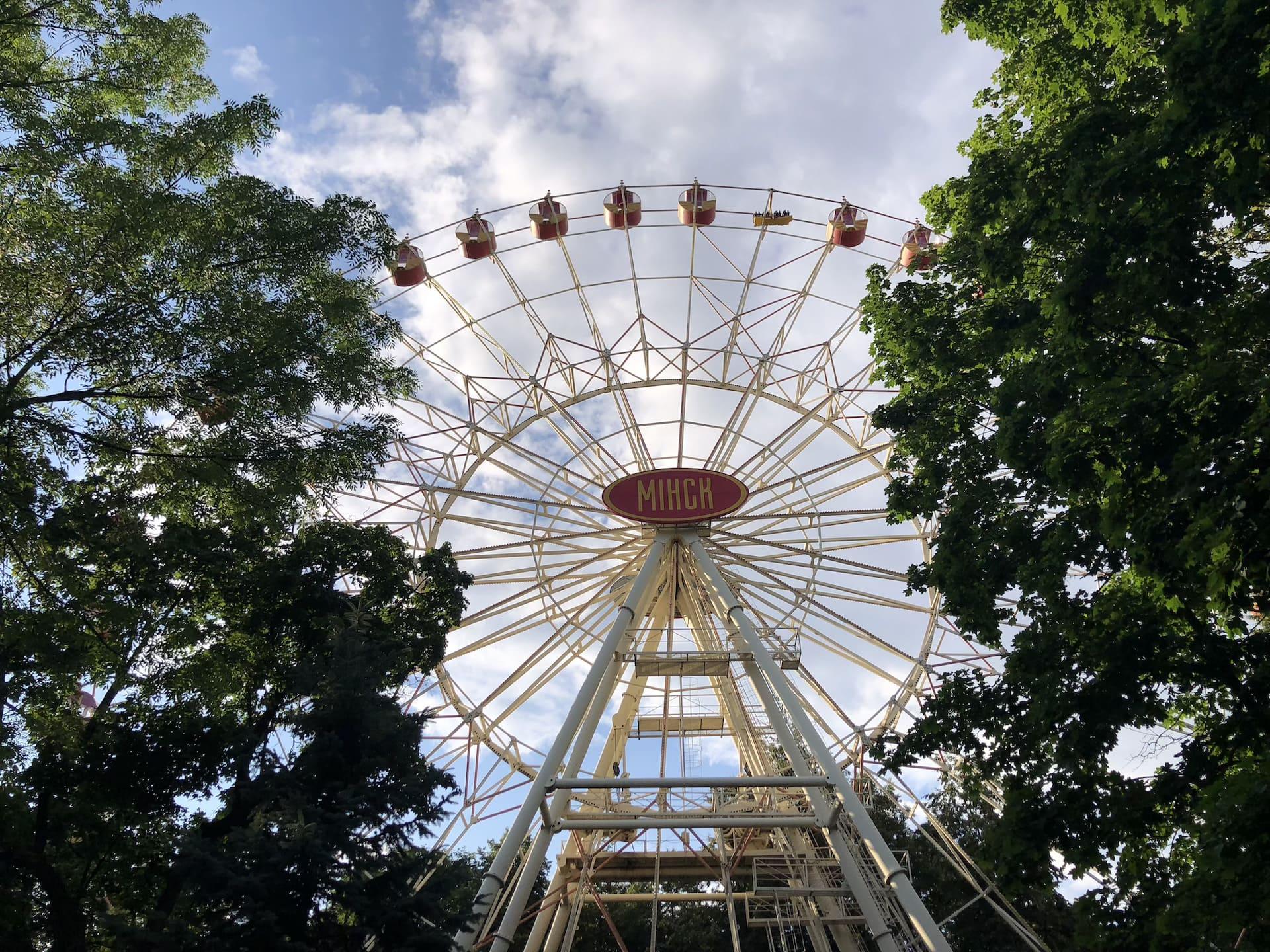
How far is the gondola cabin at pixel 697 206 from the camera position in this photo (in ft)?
74.7

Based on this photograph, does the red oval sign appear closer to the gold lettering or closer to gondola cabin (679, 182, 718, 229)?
the gold lettering

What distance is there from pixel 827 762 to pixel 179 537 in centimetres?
982

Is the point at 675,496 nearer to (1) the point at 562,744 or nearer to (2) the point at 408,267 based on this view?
(1) the point at 562,744

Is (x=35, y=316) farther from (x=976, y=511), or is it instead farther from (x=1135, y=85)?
(x=1135, y=85)

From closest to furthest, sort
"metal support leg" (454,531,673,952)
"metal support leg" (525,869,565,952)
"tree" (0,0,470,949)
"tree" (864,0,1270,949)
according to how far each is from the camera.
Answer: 1. "tree" (864,0,1270,949)
2. "tree" (0,0,470,949)
3. "metal support leg" (454,531,673,952)
4. "metal support leg" (525,869,565,952)

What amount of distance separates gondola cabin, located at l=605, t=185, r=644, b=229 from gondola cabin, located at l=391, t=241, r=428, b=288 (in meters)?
4.78

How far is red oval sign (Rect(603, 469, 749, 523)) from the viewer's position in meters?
19.4

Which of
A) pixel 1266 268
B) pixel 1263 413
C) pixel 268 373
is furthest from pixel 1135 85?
pixel 268 373

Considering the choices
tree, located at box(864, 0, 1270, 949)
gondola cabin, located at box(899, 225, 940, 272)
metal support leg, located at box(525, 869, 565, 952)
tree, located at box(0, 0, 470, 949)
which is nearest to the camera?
tree, located at box(864, 0, 1270, 949)

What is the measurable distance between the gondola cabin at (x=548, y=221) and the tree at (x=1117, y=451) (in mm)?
12649

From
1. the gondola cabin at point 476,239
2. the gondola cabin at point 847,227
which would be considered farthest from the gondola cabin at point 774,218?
the gondola cabin at point 476,239

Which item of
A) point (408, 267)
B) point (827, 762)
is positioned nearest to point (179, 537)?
point (827, 762)

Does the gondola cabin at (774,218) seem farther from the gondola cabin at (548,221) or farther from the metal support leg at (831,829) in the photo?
the metal support leg at (831,829)

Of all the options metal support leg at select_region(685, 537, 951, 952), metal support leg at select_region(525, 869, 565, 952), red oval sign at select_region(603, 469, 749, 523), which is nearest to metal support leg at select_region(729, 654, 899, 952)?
metal support leg at select_region(685, 537, 951, 952)
